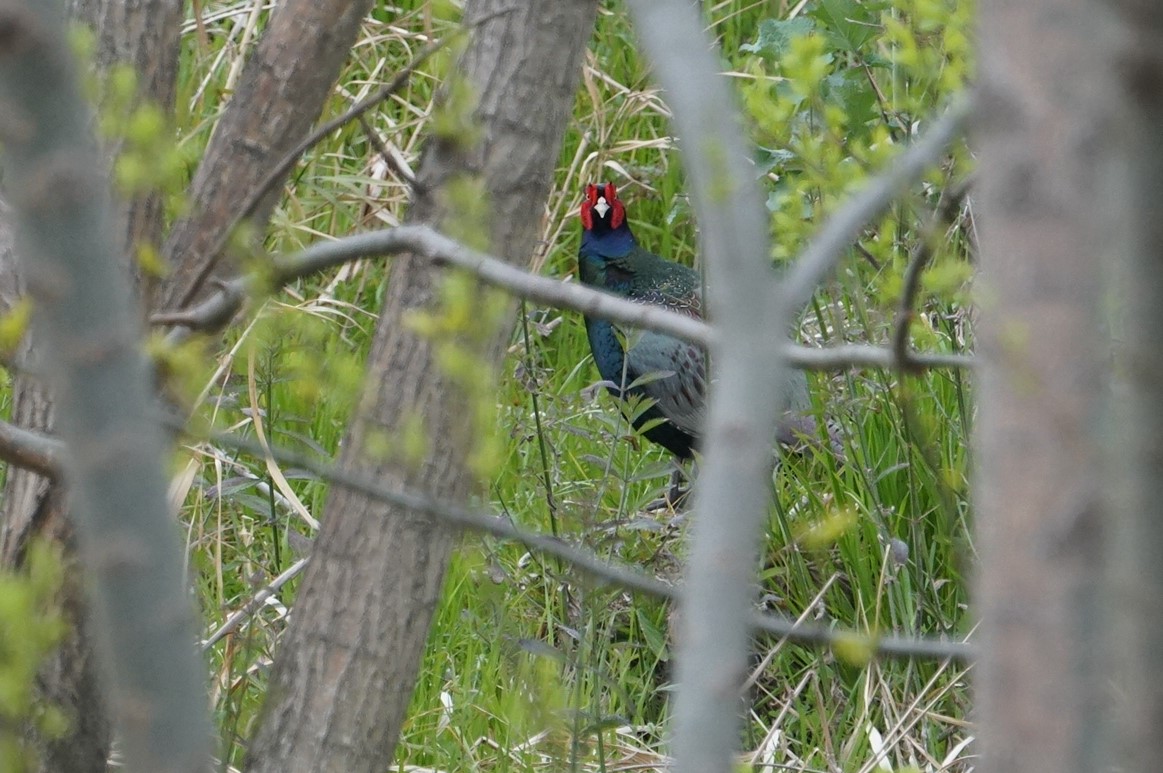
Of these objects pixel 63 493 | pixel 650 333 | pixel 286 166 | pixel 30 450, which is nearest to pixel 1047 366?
pixel 286 166

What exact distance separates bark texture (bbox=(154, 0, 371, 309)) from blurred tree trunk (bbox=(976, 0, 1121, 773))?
1.12 metres

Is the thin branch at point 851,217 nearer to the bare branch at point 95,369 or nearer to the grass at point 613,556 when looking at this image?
the bare branch at point 95,369

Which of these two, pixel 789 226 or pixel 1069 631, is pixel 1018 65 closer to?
pixel 1069 631

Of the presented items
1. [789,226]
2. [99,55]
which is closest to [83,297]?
[789,226]

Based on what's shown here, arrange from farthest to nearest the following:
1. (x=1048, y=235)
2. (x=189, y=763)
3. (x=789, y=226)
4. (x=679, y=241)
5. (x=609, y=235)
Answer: (x=679, y=241)
(x=609, y=235)
(x=789, y=226)
(x=189, y=763)
(x=1048, y=235)

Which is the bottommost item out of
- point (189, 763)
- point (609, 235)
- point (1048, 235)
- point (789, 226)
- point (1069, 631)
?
point (189, 763)

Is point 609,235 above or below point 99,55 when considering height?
above

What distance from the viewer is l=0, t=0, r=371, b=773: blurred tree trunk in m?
1.45

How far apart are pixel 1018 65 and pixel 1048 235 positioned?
0.06m

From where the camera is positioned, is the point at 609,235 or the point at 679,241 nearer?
the point at 609,235

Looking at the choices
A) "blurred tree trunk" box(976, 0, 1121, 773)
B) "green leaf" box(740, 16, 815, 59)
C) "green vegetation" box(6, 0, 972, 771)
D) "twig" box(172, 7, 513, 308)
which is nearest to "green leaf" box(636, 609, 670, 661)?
"green vegetation" box(6, 0, 972, 771)

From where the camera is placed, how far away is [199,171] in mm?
1525

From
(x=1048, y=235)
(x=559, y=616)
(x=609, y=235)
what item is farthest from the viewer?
(x=609, y=235)

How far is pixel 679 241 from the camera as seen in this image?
13.6 feet
